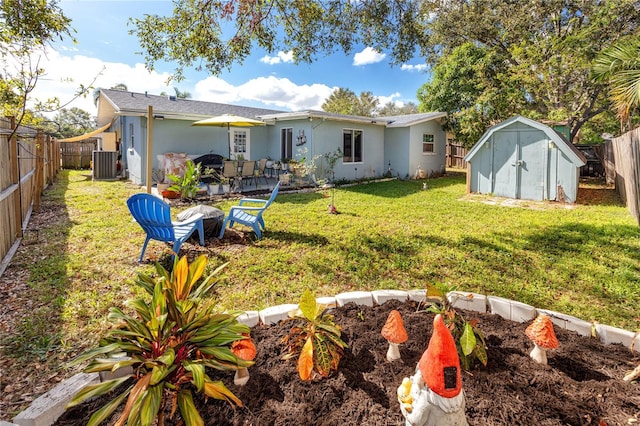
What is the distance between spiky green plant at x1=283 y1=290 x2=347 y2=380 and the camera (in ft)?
6.54

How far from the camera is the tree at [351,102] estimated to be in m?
45.3

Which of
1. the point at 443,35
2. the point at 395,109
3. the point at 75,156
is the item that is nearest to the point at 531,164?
the point at 443,35

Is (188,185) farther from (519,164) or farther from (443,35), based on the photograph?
(443,35)

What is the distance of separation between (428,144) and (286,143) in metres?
7.48

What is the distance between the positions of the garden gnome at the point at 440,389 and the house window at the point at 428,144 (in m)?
16.5

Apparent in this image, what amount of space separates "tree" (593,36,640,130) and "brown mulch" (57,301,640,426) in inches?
243

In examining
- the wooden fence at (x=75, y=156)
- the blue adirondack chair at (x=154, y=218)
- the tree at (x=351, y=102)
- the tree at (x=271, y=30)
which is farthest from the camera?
the tree at (x=351, y=102)

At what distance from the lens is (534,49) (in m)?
13.9

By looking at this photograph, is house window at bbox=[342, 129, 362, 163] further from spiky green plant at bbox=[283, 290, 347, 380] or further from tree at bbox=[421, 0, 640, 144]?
spiky green plant at bbox=[283, 290, 347, 380]

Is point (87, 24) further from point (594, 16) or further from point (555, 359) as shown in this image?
point (594, 16)

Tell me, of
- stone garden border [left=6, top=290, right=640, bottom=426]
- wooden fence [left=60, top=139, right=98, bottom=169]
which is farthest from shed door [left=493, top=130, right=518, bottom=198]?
wooden fence [left=60, top=139, right=98, bottom=169]

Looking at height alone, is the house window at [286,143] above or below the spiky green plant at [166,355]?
above

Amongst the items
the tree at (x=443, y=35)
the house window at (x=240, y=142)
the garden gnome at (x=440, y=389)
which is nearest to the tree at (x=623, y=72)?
the tree at (x=443, y=35)

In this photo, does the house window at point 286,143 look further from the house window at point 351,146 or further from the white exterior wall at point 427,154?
the white exterior wall at point 427,154
